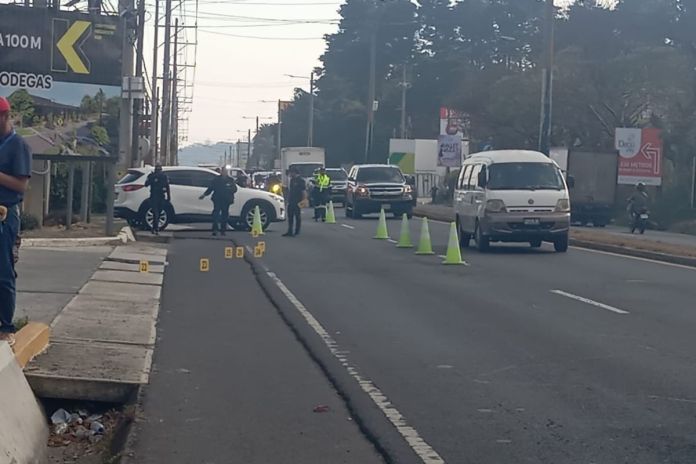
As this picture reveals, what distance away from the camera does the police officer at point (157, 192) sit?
29.3 m

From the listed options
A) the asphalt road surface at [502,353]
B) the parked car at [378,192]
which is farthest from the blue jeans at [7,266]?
the parked car at [378,192]

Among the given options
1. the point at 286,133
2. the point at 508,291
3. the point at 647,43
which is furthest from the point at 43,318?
the point at 286,133

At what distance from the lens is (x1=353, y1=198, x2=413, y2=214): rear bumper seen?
1645 inches

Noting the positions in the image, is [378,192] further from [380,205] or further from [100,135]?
[100,135]

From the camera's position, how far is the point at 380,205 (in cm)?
4172

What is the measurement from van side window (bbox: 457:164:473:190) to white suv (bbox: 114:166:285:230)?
6.56 meters

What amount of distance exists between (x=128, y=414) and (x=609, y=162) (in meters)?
39.7

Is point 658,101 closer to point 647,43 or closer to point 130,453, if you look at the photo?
point 647,43

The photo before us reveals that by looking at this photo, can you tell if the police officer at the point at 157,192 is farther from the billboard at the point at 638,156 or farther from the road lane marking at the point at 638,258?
the billboard at the point at 638,156

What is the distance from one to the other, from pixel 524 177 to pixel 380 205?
16429 mm

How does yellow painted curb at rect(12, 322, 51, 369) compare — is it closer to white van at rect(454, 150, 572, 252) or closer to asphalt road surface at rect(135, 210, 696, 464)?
asphalt road surface at rect(135, 210, 696, 464)

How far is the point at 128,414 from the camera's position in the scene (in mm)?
8680

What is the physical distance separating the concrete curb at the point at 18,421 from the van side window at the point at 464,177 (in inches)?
775

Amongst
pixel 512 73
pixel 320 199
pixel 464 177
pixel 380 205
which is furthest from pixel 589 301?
pixel 512 73
